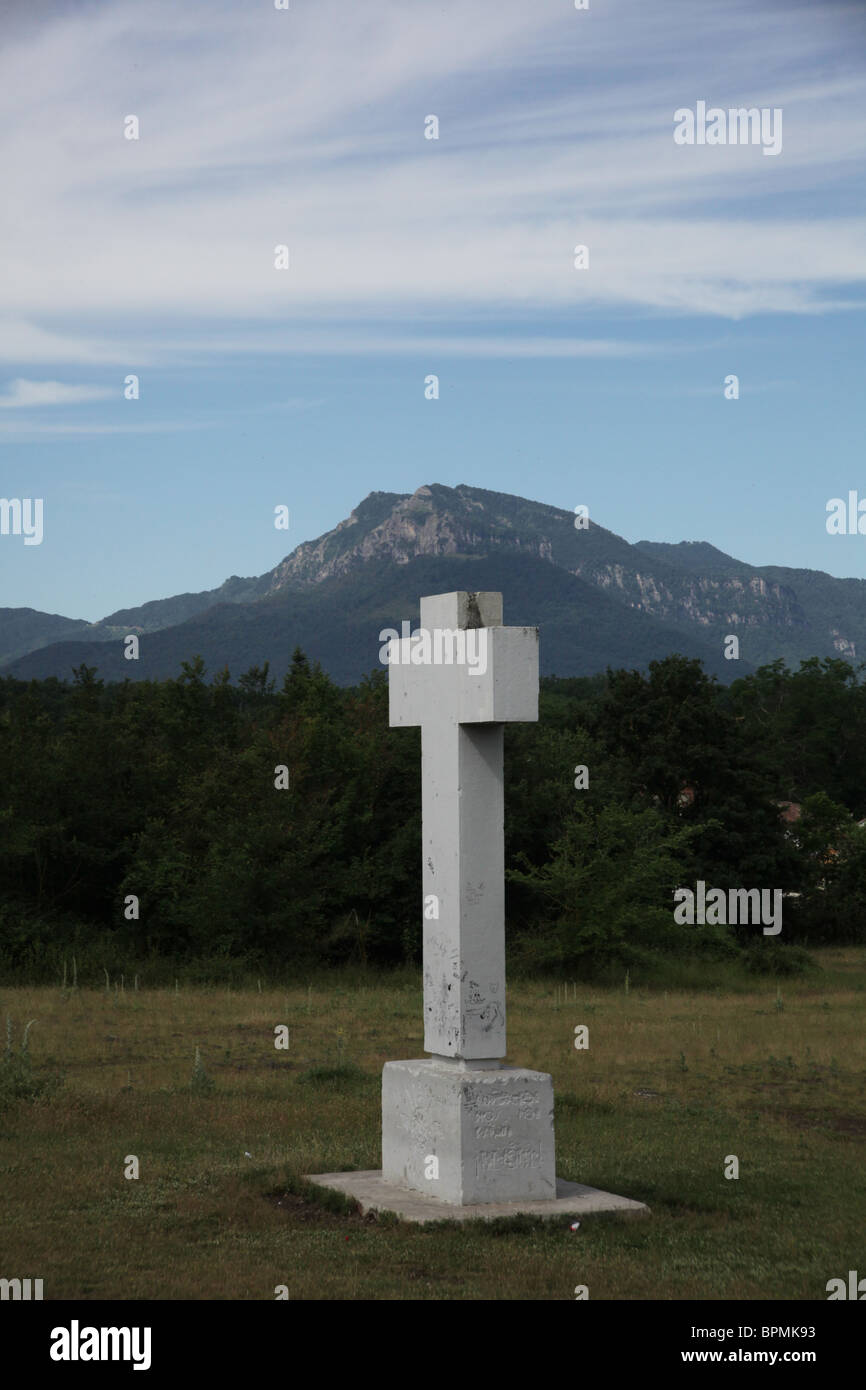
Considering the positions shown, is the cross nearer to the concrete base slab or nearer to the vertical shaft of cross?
the vertical shaft of cross

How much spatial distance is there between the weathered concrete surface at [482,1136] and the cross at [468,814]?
226 mm

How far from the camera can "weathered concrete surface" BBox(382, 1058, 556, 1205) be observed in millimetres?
8789

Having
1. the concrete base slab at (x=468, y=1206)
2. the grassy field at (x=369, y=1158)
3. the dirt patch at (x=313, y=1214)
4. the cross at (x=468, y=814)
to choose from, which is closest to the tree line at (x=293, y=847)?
the grassy field at (x=369, y=1158)

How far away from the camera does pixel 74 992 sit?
22734 mm

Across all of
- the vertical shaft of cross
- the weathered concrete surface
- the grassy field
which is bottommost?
the grassy field

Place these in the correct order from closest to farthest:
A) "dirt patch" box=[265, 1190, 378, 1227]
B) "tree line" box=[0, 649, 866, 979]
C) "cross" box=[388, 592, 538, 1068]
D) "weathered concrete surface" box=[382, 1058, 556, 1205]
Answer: "dirt patch" box=[265, 1190, 378, 1227] → "weathered concrete surface" box=[382, 1058, 556, 1205] → "cross" box=[388, 592, 538, 1068] → "tree line" box=[0, 649, 866, 979]

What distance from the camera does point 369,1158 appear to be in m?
10.3

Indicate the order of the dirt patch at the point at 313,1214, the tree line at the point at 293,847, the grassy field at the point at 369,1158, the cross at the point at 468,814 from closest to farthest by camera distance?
the grassy field at the point at 369,1158
the dirt patch at the point at 313,1214
the cross at the point at 468,814
the tree line at the point at 293,847

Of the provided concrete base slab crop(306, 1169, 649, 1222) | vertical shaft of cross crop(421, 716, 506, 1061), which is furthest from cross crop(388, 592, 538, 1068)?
concrete base slab crop(306, 1169, 649, 1222)

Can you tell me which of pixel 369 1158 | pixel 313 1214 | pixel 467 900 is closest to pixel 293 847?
pixel 369 1158

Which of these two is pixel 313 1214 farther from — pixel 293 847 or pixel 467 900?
pixel 293 847

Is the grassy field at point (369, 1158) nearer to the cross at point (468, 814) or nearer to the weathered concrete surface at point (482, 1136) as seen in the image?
the weathered concrete surface at point (482, 1136)

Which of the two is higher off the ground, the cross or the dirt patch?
the cross

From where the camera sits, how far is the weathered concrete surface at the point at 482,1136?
879 centimetres
